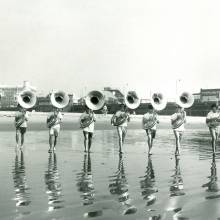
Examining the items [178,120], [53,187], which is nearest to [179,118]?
[178,120]

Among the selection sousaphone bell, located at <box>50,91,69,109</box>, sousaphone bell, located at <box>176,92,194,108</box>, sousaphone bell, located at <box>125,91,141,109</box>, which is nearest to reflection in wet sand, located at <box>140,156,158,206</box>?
sousaphone bell, located at <box>176,92,194,108</box>

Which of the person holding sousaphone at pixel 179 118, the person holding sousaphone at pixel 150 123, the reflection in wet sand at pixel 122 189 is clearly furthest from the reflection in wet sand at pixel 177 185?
the person holding sousaphone at pixel 179 118

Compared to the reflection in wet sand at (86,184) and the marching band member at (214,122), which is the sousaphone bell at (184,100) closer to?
the marching band member at (214,122)

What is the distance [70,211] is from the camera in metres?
6.41

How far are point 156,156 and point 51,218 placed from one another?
882 cm

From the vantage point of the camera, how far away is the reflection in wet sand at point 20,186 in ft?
22.9

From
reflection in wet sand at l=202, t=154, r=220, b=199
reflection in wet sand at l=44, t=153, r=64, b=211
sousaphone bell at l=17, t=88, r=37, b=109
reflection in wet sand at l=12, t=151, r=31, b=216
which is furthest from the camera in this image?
sousaphone bell at l=17, t=88, r=37, b=109

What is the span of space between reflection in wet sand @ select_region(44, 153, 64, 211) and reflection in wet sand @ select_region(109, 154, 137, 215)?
0.99 metres

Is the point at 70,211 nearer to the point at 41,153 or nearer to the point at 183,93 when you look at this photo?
the point at 41,153

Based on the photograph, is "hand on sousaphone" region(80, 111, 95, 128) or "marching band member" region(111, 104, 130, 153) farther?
"hand on sousaphone" region(80, 111, 95, 128)

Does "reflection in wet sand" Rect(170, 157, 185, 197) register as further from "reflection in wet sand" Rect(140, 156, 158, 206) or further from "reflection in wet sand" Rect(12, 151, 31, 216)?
"reflection in wet sand" Rect(12, 151, 31, 216)

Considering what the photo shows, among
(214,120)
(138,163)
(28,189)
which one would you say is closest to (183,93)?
(214,120)

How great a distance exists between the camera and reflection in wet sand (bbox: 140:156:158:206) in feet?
24.3

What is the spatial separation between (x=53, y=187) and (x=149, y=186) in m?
1.89
